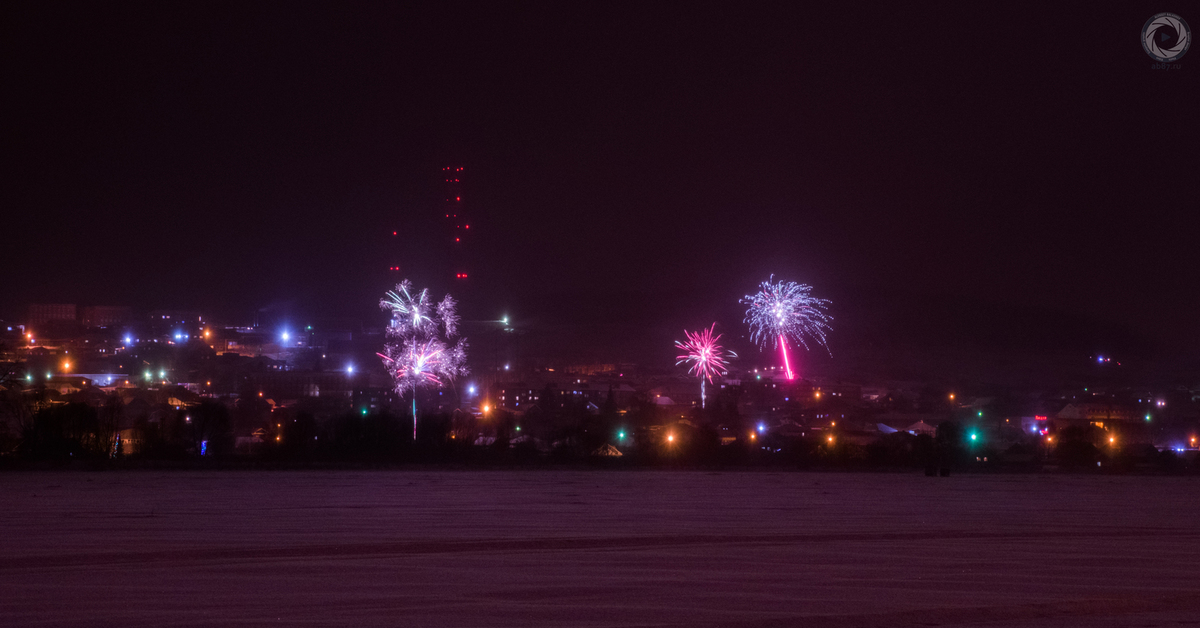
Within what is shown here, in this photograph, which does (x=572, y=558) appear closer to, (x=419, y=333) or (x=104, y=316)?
(x=419, y=333)

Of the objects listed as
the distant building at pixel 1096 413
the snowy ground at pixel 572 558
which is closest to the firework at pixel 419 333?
the snowy ground at pixel 572 558

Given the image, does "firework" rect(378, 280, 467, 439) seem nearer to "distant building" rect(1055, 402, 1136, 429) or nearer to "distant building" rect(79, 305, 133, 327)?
"distant building" rect(1055, 402, 1136, 429)

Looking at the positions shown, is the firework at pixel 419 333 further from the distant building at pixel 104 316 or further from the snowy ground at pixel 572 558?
the distant building at pixel 104 316

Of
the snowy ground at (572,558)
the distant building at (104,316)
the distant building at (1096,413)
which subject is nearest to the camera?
the snowy ground at (572,558)

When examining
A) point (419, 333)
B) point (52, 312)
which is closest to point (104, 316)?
point (52, 312)

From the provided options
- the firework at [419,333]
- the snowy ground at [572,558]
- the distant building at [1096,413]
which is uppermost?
the firework at [419,333]
